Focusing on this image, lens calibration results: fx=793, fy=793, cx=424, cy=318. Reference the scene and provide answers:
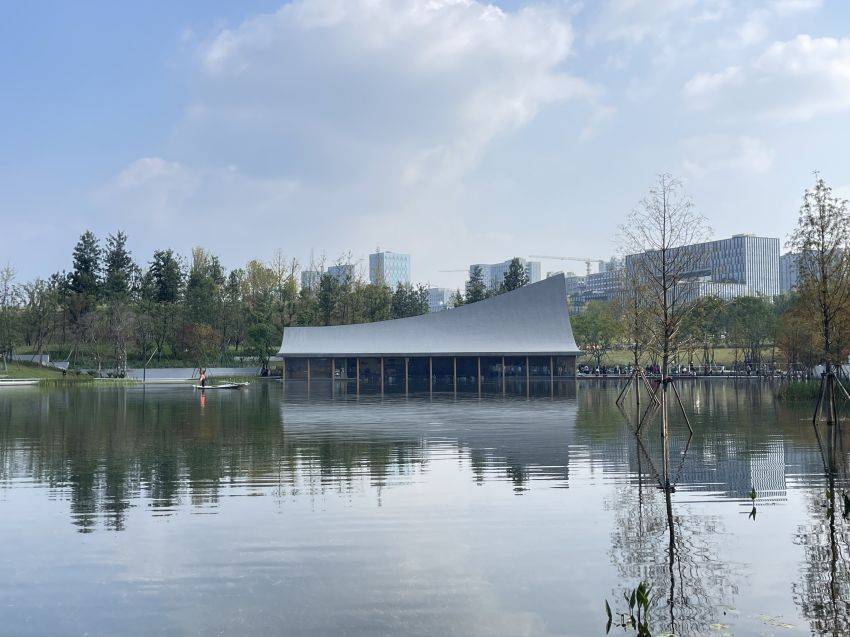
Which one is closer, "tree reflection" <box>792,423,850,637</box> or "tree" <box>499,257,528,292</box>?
"tree reflection" <box>792,423,850,637</box>

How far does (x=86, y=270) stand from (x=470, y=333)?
3238 centimetres

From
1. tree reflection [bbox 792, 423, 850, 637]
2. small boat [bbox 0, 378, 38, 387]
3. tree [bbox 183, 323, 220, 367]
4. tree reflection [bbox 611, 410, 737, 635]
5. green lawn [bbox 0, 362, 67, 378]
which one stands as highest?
tree [bbox 183, 323, 220, 367]

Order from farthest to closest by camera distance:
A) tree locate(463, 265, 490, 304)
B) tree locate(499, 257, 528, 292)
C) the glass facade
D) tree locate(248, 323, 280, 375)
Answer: tree locate(463, 265, 490, 304), tree locate(499, 257, 528, 292), tree locate(248, 323, 280, 375), the glass facade

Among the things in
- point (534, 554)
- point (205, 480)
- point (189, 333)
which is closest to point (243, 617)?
point (534, 554)

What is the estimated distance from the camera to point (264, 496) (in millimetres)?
8805

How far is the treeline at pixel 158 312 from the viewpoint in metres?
50.6

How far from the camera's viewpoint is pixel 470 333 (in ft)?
148

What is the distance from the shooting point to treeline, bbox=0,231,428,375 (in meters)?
50.6

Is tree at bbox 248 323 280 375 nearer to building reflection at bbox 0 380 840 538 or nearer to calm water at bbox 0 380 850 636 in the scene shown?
building reflection at bbox 0 380 840 538

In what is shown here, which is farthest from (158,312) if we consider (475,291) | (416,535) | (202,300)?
(416,535)

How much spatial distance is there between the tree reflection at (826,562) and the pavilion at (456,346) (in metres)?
34.2

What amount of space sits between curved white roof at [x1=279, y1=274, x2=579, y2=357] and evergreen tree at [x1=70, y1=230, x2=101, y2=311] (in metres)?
20.2

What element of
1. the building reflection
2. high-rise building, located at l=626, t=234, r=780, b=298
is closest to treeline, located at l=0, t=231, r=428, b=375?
the building reflection

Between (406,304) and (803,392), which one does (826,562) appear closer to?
(803,392)
